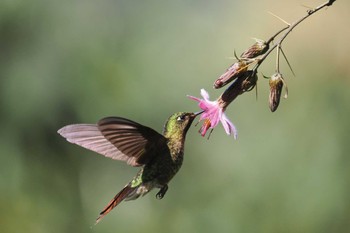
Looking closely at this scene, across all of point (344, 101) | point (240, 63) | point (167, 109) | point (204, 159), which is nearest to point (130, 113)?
point (167, 109)

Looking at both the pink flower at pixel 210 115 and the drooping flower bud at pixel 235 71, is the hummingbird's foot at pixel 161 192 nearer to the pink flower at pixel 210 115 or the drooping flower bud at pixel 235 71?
the pink flower at pixel 210 115

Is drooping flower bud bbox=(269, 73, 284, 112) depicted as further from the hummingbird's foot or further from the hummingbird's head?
the hummingbird's foot

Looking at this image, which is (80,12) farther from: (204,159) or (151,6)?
(204,159)

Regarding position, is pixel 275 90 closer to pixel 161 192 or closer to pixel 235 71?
pixel 235 71

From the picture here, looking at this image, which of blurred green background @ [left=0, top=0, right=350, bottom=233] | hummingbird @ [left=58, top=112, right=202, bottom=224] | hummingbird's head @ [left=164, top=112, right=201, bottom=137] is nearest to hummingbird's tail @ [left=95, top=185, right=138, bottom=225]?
hummingbird @ [left=58, top=112, right=202, bottom=224]

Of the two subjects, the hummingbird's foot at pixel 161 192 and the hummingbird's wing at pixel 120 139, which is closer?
the hummingbird's wing at pixel 120 139

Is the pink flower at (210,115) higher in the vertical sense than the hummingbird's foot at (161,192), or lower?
higher

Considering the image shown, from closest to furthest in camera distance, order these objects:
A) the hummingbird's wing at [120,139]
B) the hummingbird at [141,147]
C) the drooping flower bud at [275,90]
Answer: the hummingbird's wing at [120,139] < the hummingbird at [141,147] < the drooping flower bud at [275,90]

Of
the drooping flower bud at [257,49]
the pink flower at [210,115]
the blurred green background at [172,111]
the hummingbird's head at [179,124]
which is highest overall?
the drooping flower bud at [257,49]

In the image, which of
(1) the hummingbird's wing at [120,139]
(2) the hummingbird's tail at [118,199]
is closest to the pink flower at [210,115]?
(1) the hummingbird's wing at [120,139]
